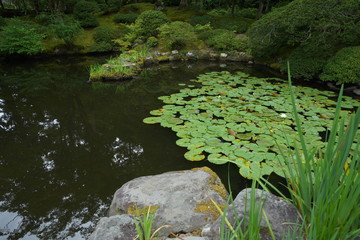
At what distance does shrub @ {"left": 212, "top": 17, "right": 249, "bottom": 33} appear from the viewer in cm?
1138

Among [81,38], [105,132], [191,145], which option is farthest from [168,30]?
[191,145]

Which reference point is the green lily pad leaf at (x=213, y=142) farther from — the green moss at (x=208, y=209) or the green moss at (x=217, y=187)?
the green moss at (x=208, y=209)

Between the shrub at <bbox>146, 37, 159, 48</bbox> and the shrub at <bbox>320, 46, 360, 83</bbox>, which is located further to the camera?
the shrub at <bbox>146, 37, 159, 48</bbox>

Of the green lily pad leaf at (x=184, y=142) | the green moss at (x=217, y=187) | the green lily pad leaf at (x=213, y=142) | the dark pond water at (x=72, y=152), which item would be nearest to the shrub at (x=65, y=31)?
the dark pond water at (x=72, y=152)

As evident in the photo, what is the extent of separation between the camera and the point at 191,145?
10.8 feet

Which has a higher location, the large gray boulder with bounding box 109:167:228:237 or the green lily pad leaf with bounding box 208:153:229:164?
the large gray boulder with bounding box 109:167:228:237

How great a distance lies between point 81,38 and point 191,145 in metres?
10.0

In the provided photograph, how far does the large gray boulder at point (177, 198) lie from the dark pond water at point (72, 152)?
18.9 inches

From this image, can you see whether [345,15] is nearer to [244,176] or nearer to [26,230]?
[244,176]

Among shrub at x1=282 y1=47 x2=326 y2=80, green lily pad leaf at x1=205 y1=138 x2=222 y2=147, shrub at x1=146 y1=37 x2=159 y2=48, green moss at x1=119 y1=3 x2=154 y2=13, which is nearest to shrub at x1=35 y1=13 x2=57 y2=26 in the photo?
shrub at x1=146 y1=37 x2=159 y2=48

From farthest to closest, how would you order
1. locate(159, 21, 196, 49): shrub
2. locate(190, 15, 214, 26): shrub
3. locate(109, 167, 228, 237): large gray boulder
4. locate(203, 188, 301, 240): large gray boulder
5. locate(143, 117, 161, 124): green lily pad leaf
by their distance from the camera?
locate(190, 15, 214, 26): shrub → locate(159, 21, 196, 49): shrub → locate(143, 117, 161, 124): green lily pad leaf → locate(109, 167, 228, 237): large gray boulder → locate(203, 188, 301, 240): large gray boulder

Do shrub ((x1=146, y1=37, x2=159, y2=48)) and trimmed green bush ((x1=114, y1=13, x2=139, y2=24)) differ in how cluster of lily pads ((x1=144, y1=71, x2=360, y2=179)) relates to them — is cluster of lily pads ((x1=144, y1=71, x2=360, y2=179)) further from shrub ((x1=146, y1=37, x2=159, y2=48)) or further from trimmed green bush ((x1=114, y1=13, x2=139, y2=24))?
trimmed green bush ((x1=114, y1=13, x2=139, y2=24))

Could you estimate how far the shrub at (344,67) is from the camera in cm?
575

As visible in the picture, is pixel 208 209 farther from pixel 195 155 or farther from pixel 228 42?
pixel 228 42
